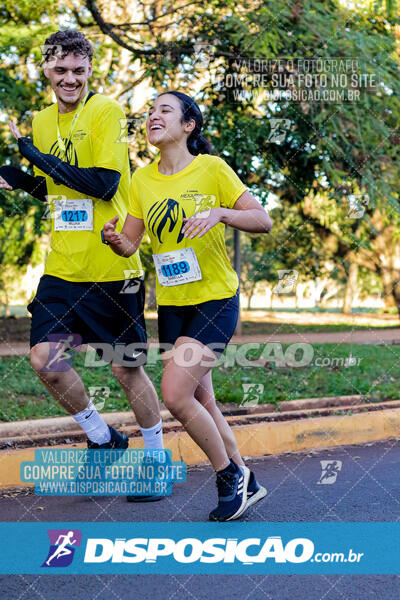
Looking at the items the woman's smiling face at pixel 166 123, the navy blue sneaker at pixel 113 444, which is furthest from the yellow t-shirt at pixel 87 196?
the navy blue sneaker at pixel 113 444

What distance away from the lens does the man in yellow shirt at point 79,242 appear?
4.14 meters

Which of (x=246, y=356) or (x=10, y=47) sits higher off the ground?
(x=10, y=47)

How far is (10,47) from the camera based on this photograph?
10969 mm

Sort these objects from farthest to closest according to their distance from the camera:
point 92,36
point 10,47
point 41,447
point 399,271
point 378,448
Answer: point 399,271 → point 92,36 → point 10,47 → point 378,448 → point 41,447

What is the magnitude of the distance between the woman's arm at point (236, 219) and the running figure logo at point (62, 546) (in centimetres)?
147

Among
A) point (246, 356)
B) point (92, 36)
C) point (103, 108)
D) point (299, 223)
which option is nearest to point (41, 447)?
point (103, 108)

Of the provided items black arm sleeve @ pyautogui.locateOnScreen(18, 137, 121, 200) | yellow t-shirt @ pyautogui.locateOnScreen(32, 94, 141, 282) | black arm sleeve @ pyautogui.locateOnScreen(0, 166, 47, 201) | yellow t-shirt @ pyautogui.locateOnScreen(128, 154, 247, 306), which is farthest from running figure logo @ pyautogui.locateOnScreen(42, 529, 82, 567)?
black arm sleeve @ pyautogui.locateOnScreen(0, 166, 47, 201)

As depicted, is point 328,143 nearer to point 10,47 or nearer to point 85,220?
point 10,47

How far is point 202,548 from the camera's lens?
339 cm

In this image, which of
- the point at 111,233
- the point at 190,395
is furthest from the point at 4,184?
the point at 190,395

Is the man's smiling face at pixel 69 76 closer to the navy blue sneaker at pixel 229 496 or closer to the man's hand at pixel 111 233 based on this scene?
the man's hand at pixel 111 233

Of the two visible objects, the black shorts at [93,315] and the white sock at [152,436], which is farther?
the white sock at [152,436]

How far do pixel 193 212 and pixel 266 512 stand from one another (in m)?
1.58

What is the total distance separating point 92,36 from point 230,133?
10.1 feet
